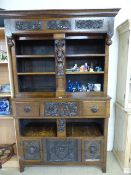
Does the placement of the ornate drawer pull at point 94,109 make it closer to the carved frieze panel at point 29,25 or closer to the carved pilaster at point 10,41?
the carved frieze panel at point 29,25

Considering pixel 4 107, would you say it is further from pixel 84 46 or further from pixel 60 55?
pixel 84 46

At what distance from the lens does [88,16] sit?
179 centimetres

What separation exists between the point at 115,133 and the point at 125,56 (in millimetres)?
1211

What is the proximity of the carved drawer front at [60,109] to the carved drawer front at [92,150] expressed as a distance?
18.2 inches

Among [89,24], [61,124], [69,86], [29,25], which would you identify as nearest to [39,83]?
[69,86]

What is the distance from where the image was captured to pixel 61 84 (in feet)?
6.54

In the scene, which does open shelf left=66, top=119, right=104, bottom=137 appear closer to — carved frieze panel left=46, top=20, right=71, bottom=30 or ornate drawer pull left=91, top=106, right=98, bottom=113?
ornate drawer pull left=91, top=106, right=98, bottom=113

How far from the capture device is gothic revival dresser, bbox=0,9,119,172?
1.82 metres

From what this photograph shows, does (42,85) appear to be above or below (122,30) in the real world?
below

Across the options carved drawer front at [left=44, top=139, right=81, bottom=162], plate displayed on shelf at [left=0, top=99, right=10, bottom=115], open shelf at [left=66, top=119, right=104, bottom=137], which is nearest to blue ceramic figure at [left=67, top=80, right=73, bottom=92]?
open shelf at [left=66, top=119, right=104, bottom=137]

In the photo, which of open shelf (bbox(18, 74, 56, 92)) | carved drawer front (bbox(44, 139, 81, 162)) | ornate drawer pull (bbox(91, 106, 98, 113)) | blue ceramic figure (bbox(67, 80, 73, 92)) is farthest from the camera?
open shelf (bbox(18, 74, 56, 92))

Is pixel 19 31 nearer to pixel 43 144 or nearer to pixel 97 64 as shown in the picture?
pixel 97 64

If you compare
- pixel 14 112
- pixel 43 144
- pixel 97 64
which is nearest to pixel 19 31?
pixel 14 112

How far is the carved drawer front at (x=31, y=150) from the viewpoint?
83.0 inches
